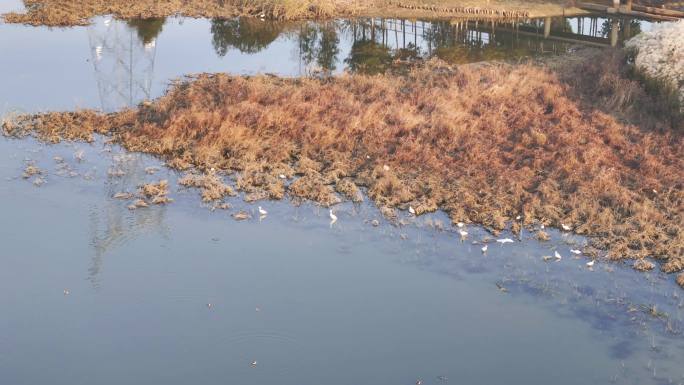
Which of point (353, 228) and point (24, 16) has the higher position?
point (24, 16)

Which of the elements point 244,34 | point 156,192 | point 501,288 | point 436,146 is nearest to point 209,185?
point 156,192

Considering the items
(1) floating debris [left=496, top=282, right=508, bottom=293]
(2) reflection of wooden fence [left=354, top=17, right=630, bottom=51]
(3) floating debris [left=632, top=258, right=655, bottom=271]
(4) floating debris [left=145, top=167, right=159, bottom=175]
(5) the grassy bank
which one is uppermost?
(5) the grassy bank

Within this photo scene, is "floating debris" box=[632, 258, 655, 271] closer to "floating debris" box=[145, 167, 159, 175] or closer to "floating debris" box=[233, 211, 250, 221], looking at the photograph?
"floating debris" box=[233, 211, 250, 221]

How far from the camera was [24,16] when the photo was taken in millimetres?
33875

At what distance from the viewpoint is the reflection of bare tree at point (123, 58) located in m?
24.1

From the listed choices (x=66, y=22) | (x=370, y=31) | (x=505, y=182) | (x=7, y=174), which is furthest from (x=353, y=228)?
(x=66, y=22)

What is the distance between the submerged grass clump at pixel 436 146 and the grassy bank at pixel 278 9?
11.8 meters

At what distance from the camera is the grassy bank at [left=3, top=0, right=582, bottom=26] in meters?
34.1

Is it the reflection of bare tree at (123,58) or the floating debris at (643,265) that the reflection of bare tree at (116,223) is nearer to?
the reflection of bare tree at (123,58)

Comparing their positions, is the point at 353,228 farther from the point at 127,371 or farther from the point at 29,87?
the point at 29,87

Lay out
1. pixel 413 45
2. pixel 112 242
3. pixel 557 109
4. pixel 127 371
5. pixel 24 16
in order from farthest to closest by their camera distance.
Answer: pixel 24 16 → pixel 413 45 → pixel 557 109 → pixel 112 242 → pixel 127 371

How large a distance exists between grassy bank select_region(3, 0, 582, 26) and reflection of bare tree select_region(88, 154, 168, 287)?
1784 cm

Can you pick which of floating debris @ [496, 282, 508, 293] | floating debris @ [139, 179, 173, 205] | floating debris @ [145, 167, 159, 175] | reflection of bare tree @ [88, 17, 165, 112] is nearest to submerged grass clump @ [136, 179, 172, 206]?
floating debris @ [139, 179, 173, 205]

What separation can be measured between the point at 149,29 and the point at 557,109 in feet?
58.8
